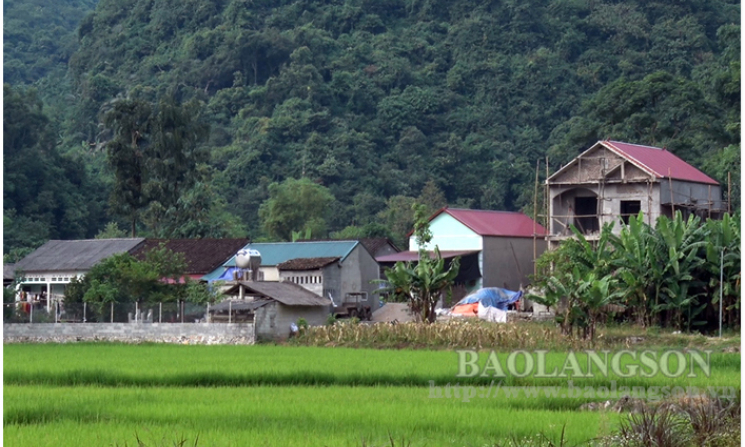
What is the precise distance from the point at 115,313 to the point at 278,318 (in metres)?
4.20

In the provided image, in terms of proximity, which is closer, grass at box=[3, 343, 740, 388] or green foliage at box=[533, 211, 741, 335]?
grass at box=[3, 343, 740, 388]

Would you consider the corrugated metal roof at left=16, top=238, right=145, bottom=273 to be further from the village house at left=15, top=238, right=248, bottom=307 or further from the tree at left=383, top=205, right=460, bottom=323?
the tree at left=383, top=205, right=460, bottom=323

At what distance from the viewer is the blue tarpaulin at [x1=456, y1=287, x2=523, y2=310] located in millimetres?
35562

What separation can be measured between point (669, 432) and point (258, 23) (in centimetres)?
7301

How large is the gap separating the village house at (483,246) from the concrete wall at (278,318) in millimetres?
8963

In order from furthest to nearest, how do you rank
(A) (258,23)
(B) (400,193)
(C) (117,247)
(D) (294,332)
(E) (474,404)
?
(A) (258,23) < (B) (400,193) < (C) (117,247) < (D) (294,332) < (E) (474,404)

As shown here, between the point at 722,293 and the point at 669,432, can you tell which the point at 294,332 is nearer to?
the point at 722,293

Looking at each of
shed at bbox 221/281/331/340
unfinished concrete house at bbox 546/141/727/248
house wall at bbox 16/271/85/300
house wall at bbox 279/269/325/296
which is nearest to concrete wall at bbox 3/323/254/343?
shed at bbox 221/281/331/340

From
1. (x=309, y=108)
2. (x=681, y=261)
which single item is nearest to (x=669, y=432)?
(x=681, y=261)

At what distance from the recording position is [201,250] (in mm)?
41438

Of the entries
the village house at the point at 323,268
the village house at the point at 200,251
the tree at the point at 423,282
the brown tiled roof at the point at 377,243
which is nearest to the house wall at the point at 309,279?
the village house at the point at 323,268

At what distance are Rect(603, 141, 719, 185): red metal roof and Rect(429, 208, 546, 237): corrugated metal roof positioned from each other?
200 inches

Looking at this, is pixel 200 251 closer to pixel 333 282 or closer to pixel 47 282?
pixel 47 282

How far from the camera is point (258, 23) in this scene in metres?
81.1
